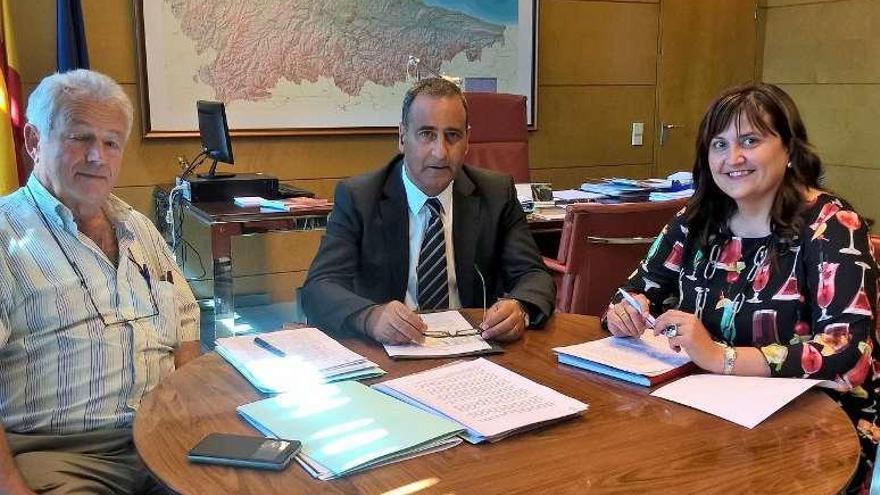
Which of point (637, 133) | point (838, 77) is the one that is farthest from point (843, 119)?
point (637, 133)

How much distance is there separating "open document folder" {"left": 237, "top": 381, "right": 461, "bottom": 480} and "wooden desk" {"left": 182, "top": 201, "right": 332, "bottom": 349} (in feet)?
5.90

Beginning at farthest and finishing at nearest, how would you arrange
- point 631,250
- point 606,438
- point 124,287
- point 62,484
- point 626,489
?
point 631,250, point 124,287, point 62,484, point 606,438, point 626,489

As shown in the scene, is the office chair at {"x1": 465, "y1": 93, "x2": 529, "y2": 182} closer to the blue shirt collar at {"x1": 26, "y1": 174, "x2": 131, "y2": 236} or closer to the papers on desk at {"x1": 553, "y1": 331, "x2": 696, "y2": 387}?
the papers on desk at {"x1": 553, "y1": 331, "x2": 696, "y2": 387}

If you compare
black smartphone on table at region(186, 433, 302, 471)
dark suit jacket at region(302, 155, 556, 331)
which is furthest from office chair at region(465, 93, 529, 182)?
black smartphone on table at region(186, 433, 302, 471)

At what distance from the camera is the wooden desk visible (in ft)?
10.5

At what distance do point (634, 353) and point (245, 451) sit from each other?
85 centimetres

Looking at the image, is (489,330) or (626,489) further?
(489,330)

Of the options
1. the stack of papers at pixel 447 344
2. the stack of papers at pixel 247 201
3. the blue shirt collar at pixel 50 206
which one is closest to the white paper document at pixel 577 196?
the stack of papers at pixel 247 201

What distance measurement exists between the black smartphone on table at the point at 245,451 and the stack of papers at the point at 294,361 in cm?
25

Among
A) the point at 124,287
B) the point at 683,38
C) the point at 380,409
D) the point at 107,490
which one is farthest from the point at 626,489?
the point at 683,38

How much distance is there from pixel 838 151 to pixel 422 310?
413 centimetres

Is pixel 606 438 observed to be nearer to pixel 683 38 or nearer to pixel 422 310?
pixel 422 310

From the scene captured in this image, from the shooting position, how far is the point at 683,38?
5359mm

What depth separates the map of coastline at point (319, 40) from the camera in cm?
403
